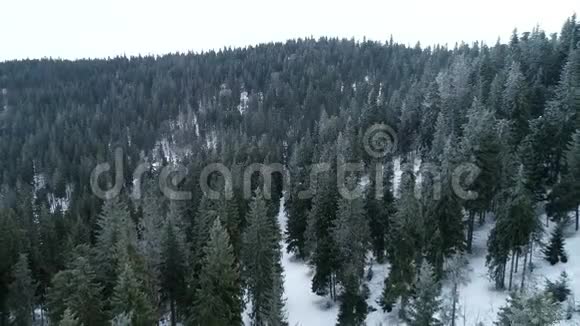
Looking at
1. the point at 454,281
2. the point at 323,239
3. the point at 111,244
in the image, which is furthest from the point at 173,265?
the point at 454,281

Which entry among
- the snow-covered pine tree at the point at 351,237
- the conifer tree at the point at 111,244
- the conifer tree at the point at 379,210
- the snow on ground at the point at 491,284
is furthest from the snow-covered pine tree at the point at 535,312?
the conifer tree at the point at 111,244

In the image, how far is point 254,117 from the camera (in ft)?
495

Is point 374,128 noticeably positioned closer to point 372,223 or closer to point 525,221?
point 372,223

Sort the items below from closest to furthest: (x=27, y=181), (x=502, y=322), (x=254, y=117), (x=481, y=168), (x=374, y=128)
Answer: (x=502, y=322) → (x=481, y=168) → (x=374, y=128) → (x=27, y=181) → (x=254, y=117)

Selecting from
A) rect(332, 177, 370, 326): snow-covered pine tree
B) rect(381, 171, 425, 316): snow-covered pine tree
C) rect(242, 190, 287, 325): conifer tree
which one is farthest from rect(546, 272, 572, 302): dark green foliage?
rect(242, 190, 287, 325): conifer tree

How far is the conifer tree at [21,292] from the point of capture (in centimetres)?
4411

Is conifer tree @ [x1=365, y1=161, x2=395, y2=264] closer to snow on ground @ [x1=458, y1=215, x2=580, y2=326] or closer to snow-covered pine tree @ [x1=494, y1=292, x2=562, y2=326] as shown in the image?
snow on ground @ [x1=458, y1=215, x2=580, y2=326]

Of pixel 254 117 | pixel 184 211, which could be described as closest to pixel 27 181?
pixel 254 117

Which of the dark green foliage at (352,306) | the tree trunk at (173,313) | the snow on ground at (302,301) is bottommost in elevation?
the snow on ground at (302,301)

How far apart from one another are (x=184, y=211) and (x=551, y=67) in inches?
2805

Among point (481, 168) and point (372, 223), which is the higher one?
point (481, 168)

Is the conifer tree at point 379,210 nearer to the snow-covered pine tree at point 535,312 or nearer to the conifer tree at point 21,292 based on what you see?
the snow-covered pine tree at point 535,312

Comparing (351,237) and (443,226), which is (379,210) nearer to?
(351,237)

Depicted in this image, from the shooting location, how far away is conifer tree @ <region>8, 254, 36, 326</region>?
44106mm
